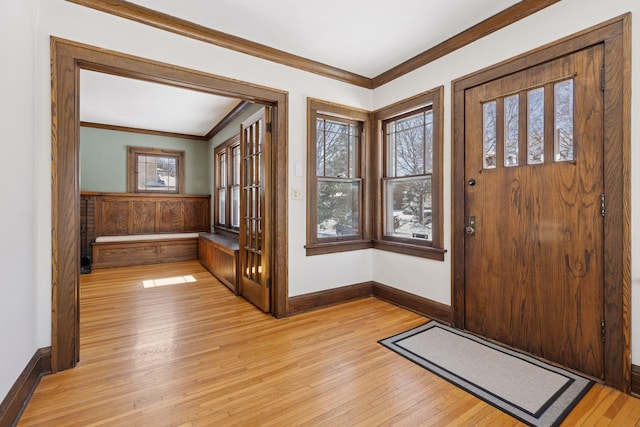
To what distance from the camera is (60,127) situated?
2113 mm

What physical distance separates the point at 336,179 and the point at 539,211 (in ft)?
6.25

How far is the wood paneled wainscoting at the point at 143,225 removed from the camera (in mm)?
5562

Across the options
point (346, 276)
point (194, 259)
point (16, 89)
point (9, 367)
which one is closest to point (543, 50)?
point (346, 276)

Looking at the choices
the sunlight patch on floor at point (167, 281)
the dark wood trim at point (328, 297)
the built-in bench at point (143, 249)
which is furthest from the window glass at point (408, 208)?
the built-in bench at point (143, 249)

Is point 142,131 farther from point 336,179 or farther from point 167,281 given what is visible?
point 336,179

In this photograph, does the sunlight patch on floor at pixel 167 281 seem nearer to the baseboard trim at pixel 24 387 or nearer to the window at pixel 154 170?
the baseboard trim at pixel 24 387

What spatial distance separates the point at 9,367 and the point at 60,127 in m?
1.44

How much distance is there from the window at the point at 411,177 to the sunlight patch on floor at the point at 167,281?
110 inches

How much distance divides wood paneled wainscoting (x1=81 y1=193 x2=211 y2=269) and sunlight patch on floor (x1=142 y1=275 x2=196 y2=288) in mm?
1367

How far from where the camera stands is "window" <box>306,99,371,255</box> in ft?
10.9

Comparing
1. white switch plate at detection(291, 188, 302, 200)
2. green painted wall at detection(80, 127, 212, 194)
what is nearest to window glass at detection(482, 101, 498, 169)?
white switch plate at detection(291, 188, 302, 200)

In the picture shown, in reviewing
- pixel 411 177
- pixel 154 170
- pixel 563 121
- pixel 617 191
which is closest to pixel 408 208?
pixel 411 177

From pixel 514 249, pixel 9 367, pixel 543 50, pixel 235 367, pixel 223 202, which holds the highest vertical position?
pixel 543 50

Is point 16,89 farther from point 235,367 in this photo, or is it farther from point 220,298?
point 220,298
